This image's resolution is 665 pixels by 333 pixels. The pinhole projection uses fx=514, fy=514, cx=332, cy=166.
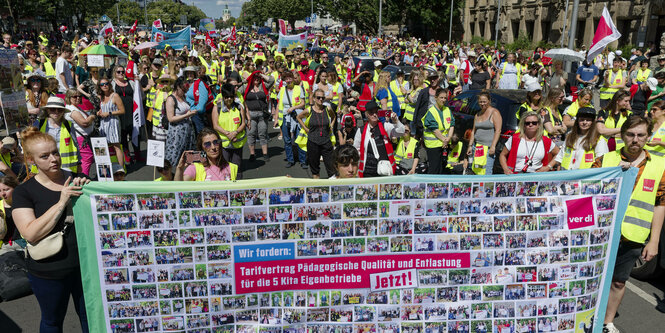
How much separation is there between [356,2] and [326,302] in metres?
59.1

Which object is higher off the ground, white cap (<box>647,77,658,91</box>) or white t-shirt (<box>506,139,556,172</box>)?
white cap (<box>647,77,658,91</box>)

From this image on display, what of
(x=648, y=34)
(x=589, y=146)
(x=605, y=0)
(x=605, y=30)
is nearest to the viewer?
(x=589, y=146)

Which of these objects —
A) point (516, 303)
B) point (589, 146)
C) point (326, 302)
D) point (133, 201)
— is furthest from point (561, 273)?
point (133, 201)

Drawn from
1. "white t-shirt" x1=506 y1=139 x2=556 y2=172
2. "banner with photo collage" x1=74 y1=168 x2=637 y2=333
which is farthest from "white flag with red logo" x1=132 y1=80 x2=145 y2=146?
"white t-shirt" x1=506 y1=139 x2=556 y2=172

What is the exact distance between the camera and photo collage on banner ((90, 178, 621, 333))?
3.38 m

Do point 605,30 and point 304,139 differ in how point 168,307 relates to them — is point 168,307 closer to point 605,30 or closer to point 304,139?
point 304,139

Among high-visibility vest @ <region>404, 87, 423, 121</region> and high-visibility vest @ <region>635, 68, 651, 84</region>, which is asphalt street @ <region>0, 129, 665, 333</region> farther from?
high-visibility vest @ <region>635, 68, 651, 84</region>

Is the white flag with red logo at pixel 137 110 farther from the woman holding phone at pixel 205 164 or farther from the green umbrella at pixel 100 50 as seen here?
the woman holding phone at pixel 205 164

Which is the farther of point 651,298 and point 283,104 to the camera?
point 283,104

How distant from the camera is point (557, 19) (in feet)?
129

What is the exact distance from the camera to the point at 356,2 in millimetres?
59156

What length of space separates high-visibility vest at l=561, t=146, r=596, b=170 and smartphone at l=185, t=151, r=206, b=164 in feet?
12.4

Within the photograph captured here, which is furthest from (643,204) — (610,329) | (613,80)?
(613,80)

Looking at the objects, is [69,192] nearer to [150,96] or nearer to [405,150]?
[405,150]
